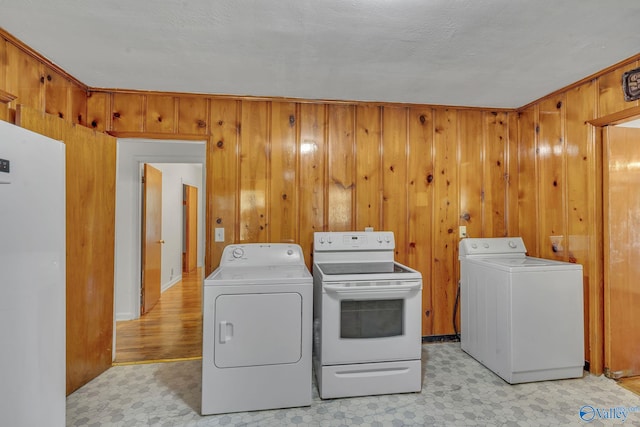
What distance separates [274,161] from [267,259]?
2.94ft

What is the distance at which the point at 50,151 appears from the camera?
1.29 metres

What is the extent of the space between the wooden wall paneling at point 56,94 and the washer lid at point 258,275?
1651 millimetres

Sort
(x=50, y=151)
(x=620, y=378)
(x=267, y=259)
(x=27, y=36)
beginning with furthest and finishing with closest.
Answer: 1. (x=267, y=259)
2. (x=620, y=378)
3. (x=27, y=36)
4. (x=50, y=151)

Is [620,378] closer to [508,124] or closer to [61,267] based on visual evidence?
[508,124]

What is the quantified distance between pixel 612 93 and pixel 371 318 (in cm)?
237

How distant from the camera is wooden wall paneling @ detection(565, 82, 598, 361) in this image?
240 centimetres

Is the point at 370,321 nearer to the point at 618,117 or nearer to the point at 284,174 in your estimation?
the point at 284,174

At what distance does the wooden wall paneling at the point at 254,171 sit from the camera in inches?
109

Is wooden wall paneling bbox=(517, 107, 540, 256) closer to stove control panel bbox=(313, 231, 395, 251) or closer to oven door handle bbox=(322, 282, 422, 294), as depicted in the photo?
stove control panel bbox=(313, 231, 395, 251)

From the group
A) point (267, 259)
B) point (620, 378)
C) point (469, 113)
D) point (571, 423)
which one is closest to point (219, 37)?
point (267, 259)

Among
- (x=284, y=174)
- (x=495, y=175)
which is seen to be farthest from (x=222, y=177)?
(x=495, y=175)

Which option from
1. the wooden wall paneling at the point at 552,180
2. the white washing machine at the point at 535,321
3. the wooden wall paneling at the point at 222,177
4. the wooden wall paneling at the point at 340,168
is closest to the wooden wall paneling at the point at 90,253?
the wooden wall paneling at the point at 222,177

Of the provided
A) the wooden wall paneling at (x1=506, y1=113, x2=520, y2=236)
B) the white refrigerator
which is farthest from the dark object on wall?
the white refrigerator

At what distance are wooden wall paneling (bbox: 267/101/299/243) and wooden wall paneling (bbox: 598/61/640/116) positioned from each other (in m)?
2.37
